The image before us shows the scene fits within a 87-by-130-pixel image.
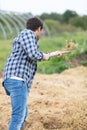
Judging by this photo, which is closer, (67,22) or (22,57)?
(22,57)

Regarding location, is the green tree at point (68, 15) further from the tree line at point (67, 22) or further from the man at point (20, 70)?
the man at point (20, 70)

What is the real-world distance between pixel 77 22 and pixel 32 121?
44393 millimetres

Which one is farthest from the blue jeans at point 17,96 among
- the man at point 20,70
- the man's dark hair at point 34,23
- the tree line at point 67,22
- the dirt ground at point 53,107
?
the tree line at point 67,22

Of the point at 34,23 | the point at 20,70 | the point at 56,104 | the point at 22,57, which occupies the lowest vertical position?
the point at 56,104

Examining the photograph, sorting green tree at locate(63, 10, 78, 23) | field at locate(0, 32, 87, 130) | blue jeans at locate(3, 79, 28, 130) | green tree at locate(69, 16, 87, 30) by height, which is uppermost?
blue jeans at locate(3, 79, 28, 130)

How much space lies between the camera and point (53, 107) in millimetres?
8453

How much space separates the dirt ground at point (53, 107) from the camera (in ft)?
24.6

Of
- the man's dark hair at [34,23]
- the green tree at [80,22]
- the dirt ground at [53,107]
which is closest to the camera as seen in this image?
the man's dark hair at [34,23]

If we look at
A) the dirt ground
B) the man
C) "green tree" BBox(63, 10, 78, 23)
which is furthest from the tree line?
the man

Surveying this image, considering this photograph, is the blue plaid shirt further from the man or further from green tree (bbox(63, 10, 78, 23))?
green tree (bbox(63, 10, 78, 23))

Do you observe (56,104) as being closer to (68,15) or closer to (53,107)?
(53,107)

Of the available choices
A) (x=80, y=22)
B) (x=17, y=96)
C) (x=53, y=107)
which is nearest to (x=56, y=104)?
(x=53, y=107)

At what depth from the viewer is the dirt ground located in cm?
751

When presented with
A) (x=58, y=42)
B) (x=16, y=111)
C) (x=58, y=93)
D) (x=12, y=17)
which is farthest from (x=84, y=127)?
(x=12, y=17)
